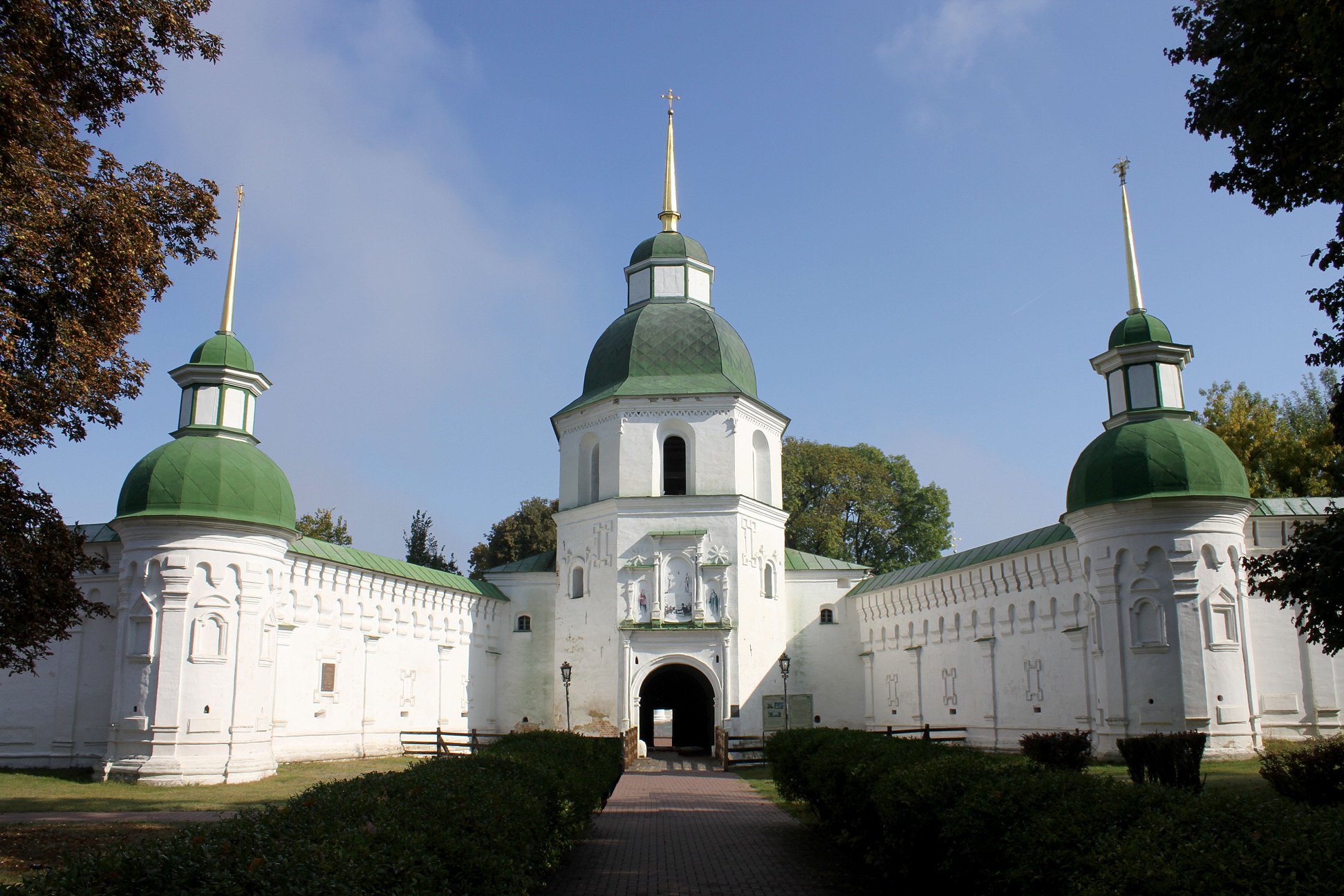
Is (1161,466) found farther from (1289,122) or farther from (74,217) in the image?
(74,217)

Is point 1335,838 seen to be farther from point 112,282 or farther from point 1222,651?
point 1222,651

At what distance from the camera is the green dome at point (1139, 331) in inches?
866

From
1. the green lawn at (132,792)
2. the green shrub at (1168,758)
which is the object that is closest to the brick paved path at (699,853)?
the green shrub at (1168,758)

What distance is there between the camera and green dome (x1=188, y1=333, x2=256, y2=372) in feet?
Answer: 75.9

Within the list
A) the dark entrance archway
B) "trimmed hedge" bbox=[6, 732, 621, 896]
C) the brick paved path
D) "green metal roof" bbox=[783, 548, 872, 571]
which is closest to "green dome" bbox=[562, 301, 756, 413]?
"green metal roof" bbox=[783, 548, 872, 571]

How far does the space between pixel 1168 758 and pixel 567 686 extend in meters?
19.9

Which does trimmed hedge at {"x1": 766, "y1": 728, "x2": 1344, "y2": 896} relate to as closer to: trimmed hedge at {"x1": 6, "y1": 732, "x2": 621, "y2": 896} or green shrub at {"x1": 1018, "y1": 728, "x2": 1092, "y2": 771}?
trimmed hedge at {"x1": 6, "y1": 732, "x2": 621, "y2": 896}

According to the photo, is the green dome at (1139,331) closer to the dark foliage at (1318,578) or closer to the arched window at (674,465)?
the dark foliage at (1318,578)

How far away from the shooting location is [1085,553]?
70.1 ft

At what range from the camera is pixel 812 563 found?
3431 centimetres

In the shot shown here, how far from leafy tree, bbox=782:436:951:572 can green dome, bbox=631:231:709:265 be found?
50.3 ft

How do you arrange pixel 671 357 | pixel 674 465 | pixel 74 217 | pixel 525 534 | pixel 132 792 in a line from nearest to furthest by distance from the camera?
pixel 74 217, pixel 132 792, pixel 674 465, pixel 671 357, pixel 525 534

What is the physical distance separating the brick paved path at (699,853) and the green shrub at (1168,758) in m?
4.26

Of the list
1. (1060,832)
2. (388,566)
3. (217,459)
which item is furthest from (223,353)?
(1060,832)
